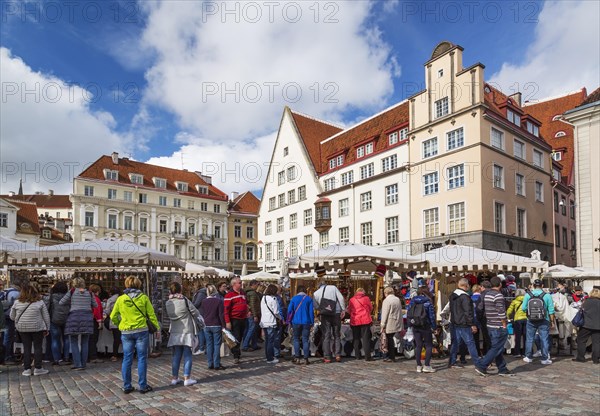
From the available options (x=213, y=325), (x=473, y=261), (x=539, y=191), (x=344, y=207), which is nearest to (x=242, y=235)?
(x=344, y=207)

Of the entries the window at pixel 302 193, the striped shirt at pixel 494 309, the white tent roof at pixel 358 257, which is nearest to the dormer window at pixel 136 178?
the window at pixel 302 193

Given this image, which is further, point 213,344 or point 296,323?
point 296,323

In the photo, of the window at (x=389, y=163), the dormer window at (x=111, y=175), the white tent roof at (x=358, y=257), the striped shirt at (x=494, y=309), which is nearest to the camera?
the striped shirt at (x=494, y=309)

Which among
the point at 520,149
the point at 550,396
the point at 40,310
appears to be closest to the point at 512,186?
the point at 520,149

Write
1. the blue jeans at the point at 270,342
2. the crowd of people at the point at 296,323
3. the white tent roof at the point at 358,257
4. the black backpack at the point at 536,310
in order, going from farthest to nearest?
the white tent roof at the point at 358,257, the black backpack at the point at 536,310, the blue jeans at the point at 270,342, the crowd of people at the point at 296,323

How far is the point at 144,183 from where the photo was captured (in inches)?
2463

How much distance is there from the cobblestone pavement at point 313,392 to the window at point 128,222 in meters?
52.1

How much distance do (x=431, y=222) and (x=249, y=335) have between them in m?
20.2

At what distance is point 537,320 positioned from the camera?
36.3 feet

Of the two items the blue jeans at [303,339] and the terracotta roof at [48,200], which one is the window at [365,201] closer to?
the blue jeans at [303,339]

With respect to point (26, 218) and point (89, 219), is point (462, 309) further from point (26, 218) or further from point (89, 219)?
point (26, 218)

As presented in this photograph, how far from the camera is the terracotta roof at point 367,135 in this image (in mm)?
36375

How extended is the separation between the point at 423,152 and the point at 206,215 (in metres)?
40.6

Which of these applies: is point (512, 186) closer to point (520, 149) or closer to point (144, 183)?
point (520, 149)
